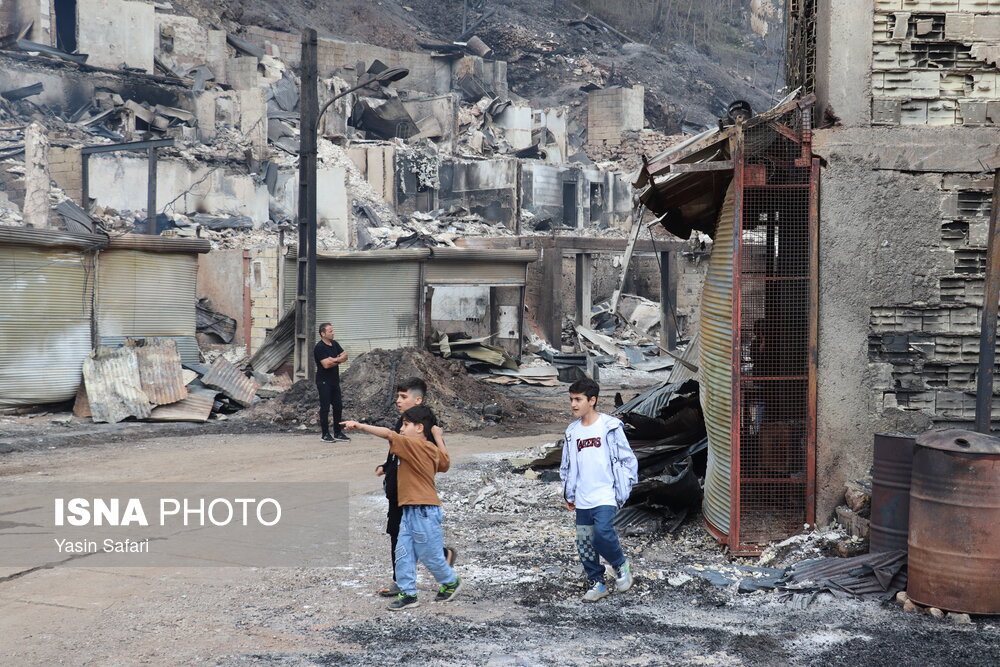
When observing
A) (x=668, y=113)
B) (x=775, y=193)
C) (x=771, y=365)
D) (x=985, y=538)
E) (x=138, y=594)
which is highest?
(x=668, y=113)

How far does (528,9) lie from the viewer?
72.4m

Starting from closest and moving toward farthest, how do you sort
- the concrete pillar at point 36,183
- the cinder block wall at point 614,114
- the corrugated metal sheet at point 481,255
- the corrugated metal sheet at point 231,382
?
the corrugated metal sheet at point 231,382, the corrugated metal sheet at point 481,255, the concrete pillar at point 36,183, the cinder block wall at point 614,114

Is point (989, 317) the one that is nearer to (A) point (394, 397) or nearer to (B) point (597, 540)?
(B) point (597, 540)

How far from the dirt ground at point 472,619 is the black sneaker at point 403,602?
54 millimetres

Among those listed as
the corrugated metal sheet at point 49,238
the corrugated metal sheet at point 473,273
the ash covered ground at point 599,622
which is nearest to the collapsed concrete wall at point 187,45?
the corrugated metal sheet at point 473,273

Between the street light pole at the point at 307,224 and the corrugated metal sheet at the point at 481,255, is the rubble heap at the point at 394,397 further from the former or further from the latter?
the corrugated metal sheet at the point at 481,255

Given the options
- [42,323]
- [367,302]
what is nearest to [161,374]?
[42,323]

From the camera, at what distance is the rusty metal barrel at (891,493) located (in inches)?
246

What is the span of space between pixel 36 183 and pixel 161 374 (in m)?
19.7

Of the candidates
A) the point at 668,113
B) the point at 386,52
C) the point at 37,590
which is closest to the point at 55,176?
the point at 386,52

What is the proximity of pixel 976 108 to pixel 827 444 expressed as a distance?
2.64m

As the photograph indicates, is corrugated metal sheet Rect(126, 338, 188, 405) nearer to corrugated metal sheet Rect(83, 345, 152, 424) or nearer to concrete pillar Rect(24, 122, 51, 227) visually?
corrugated metal sheet Rect(83, 345, 152, 424)

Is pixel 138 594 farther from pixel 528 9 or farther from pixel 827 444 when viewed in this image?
pixel 528 9

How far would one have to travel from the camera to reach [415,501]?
579 centimetres
